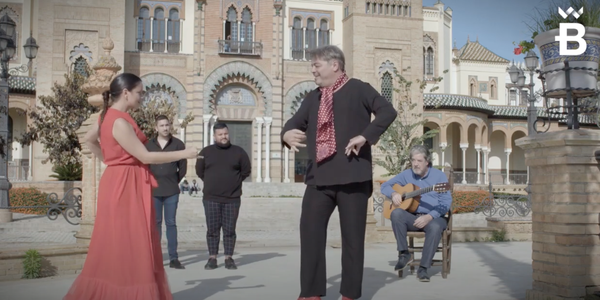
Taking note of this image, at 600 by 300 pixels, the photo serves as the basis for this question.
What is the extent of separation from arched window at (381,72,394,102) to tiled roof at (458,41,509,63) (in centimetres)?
1218

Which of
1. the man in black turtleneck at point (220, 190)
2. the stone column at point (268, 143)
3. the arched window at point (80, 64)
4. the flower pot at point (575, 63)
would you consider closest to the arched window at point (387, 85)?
the stone column at point (268, 143)

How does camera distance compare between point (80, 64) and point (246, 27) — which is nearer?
point (80, 64)

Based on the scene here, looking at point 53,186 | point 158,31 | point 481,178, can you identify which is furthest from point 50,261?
point 481,178

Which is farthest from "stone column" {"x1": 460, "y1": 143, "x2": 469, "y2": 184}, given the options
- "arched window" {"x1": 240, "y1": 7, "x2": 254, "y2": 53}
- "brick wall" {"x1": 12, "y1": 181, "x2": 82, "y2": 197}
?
"brick wall" {"x1": 12, "y1": 181, "x2": 82, "y2": 197}

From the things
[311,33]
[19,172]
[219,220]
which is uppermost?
[311,33]

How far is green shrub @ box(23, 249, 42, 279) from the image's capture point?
6699 mm

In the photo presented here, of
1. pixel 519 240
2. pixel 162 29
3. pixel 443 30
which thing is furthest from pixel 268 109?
pixel 519 240

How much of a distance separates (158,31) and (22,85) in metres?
6.20

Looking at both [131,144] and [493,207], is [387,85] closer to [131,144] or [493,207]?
[493,207]

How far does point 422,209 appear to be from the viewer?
6.97m

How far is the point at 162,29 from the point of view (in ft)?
98.8

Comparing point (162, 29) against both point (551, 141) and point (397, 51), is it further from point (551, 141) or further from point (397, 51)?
point (551, 141)

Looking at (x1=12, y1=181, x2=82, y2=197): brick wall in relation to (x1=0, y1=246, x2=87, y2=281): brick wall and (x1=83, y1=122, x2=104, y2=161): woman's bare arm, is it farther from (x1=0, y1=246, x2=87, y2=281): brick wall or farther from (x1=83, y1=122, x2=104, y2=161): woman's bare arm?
(x1=83, y1=122, x2=104, y2=161): woman's bare arm

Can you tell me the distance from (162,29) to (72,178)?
10.3 m
